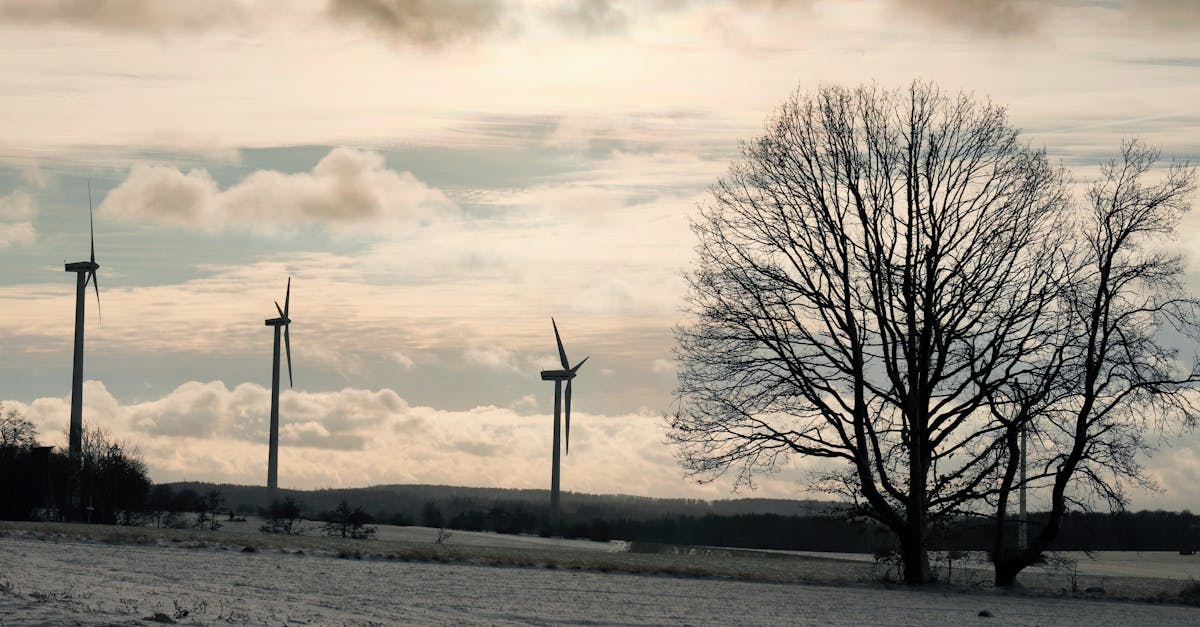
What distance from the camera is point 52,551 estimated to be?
1266 inches

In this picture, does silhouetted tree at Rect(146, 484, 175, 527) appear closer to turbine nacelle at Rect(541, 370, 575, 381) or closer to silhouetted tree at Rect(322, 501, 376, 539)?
silhouetted tree at Rect(322, 501, 376, 539)

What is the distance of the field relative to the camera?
20.1 m

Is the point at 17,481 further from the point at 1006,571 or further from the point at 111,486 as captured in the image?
the point at 1006,571

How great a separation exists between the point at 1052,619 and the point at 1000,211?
41.3 ft

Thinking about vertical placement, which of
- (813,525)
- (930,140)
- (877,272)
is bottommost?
(813,525)

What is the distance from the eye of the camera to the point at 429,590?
27.2m

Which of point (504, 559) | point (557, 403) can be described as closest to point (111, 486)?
point (557, 403)

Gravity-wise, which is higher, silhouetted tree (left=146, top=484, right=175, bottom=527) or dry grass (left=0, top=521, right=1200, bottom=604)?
dry grass (left=0, top=521, right=1200, bottom=604)

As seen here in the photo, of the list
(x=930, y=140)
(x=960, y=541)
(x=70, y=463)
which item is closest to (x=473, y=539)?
(x=70, y=463)

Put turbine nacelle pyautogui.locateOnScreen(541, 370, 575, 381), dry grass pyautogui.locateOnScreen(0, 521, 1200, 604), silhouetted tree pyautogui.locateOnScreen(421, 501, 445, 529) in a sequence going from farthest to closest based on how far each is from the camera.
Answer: silhouetted tree pyautogui.locateOnScreen(421, 501, 445, 529) → turbine nacelle pyautogui.locateOnScreen(541, 370, 575, 381) → dry grass pyautogui.locateOnScreen(0, 521, 1200, 604)

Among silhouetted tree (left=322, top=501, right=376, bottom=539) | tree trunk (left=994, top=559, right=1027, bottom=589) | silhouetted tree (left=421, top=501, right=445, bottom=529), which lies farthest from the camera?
silhouetted tree (left=421, top=501, right=445, bottom=529)

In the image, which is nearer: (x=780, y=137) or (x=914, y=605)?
(x=914, y=605)

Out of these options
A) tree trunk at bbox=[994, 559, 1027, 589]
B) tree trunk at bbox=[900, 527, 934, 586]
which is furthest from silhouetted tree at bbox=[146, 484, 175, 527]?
tree trunk at bbox=[994, 559, 1027, 589]

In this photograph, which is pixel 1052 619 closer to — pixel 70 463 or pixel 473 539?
pixel 473 539
